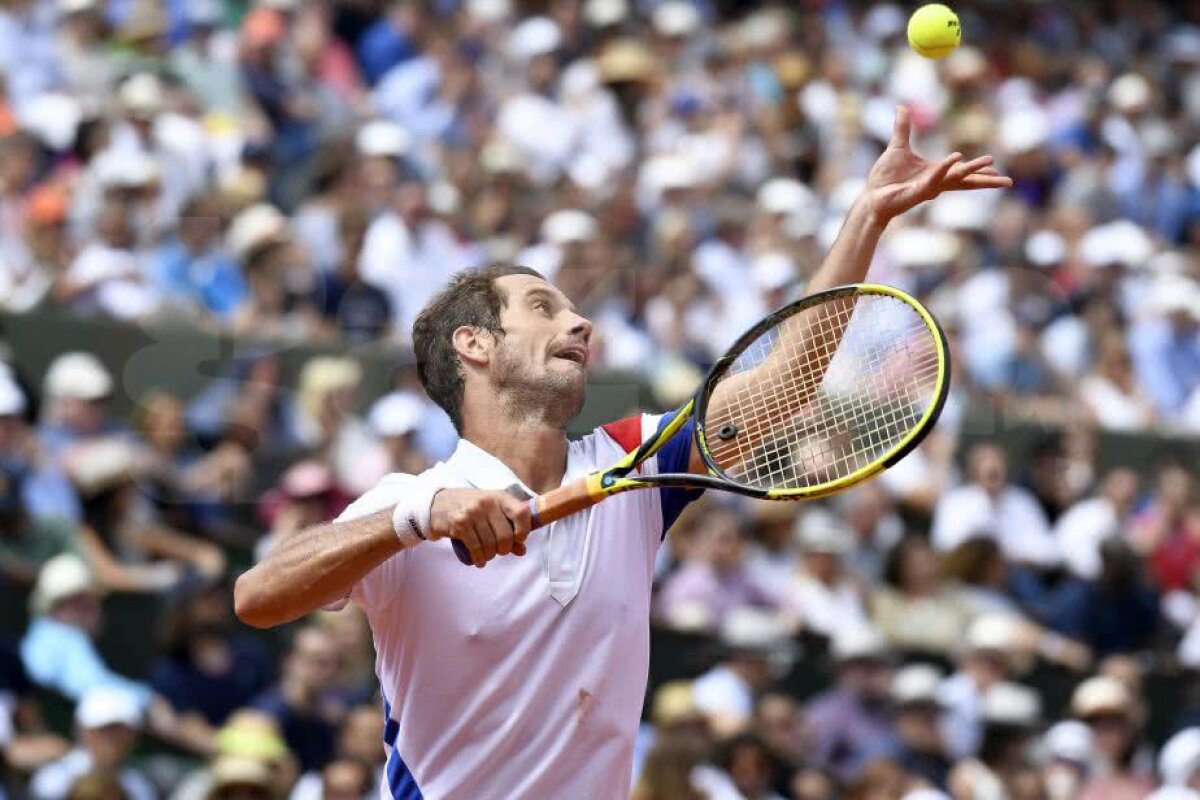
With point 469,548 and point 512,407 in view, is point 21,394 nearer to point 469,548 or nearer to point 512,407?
point 512,407

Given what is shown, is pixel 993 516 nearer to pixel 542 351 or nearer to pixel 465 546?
pixel 542 351

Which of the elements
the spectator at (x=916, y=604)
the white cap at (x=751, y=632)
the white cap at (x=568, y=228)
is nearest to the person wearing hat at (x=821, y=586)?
the spectator at (x=916, y=604)

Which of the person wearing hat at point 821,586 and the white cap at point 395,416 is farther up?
the white cap at point 395,416

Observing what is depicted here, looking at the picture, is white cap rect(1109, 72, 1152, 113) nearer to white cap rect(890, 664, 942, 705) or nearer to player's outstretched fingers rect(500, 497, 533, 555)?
white cap rect(890, 664, 942, 705)

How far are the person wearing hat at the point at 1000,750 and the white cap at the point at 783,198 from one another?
3798mm

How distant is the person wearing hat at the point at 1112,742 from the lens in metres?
9.23

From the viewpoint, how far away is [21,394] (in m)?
9.52

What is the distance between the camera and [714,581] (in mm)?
10094

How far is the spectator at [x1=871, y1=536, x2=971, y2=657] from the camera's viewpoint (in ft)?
33.8

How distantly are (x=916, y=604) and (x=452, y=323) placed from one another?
5609mm

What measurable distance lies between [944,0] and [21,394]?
10.1 m

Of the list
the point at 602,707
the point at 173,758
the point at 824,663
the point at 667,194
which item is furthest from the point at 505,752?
the point at 667,194

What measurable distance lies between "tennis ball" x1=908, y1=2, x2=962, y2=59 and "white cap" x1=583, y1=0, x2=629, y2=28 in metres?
8.55

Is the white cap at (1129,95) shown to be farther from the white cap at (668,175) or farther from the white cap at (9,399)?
the white cap at (9,399)
